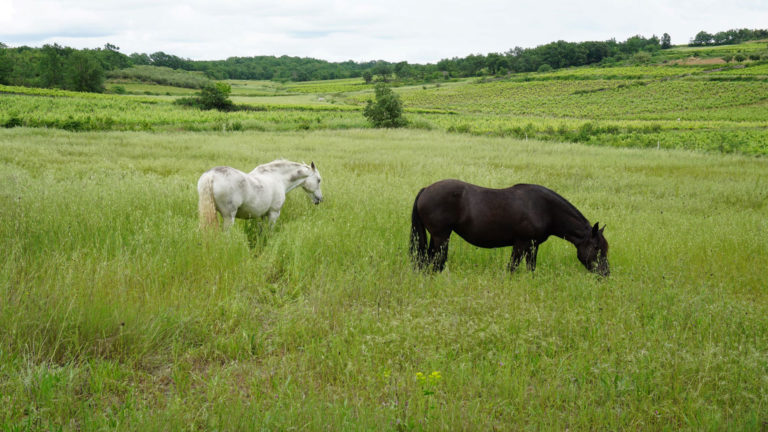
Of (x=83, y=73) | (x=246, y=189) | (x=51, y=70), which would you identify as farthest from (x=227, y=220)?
(x=51, y=70)

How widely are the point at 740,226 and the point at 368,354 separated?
843 cm

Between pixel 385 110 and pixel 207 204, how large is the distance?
33600 millimetres

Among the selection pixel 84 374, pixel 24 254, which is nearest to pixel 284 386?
pixel 84 374

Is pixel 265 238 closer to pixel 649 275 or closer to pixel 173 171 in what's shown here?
pixel 649 275

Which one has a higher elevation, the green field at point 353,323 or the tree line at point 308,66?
the tree line at point 308,66

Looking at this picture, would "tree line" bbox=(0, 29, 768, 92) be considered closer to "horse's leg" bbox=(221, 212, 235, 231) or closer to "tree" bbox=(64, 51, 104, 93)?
"tree" bbox=(64, 51, 104, 93)

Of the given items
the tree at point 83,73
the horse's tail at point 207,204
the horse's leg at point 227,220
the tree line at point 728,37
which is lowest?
the horse's leg at point 227,220

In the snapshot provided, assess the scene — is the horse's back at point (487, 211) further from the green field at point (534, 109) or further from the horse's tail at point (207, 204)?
the green field at point (534, 109)

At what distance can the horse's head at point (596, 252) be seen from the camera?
606 cm

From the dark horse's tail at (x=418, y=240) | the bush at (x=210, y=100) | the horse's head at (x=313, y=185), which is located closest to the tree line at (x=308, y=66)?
the bush at (x=210, y=100)

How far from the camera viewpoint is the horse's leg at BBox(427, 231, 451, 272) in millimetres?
6039

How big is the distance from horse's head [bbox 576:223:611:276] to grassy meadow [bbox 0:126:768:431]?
204mm

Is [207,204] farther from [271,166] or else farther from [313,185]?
[313,185]

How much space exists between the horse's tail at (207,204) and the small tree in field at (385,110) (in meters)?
33.1
